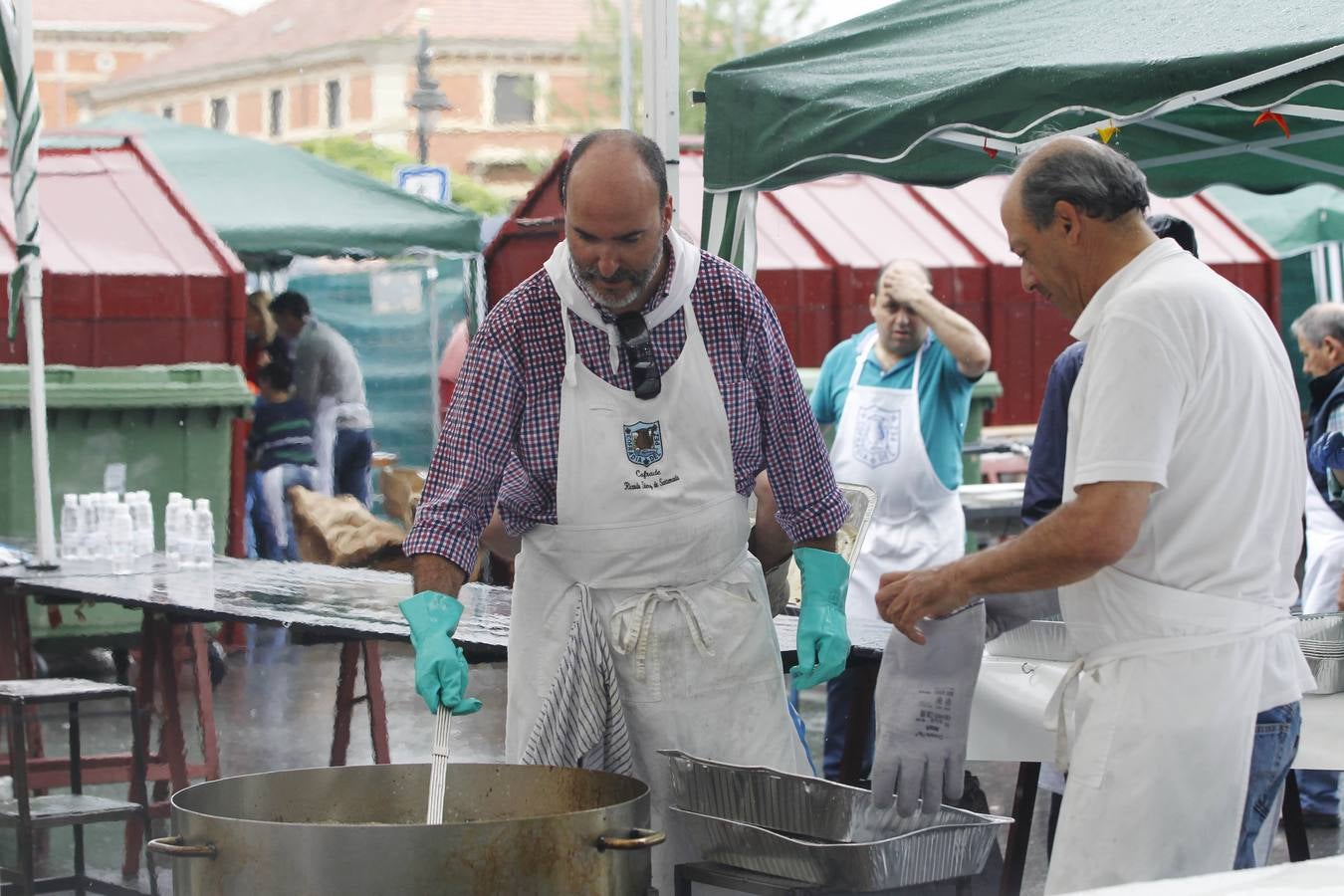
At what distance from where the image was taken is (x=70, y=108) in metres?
69.0

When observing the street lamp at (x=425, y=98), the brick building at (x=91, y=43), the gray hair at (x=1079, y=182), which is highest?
the brick building at (x=91, y=43)

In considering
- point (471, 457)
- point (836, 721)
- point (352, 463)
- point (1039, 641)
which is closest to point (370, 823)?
point (471, 457)

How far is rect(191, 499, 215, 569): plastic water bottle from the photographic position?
264 inches

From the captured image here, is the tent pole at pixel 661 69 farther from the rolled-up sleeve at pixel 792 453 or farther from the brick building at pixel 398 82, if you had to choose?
the brick building at pixel 398 82

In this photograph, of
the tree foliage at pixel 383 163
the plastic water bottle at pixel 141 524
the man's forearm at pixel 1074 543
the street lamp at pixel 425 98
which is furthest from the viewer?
the tree foliage at pixel 383 163

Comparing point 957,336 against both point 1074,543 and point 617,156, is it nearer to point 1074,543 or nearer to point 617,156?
point 617,156

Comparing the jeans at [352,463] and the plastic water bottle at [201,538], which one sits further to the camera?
the jeans at [352,463]

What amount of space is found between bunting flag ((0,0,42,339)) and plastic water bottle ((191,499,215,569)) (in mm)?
978

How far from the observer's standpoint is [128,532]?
22.9 ft

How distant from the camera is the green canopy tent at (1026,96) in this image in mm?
4383

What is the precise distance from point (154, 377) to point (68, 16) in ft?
224

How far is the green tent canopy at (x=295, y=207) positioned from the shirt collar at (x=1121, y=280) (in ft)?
30.1

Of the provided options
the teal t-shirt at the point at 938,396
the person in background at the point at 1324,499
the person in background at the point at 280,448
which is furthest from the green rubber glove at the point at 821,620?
the person in background at the point at 280,448

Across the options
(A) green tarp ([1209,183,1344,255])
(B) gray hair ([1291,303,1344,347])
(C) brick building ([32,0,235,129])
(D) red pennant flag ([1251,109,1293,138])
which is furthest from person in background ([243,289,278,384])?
(C) brick building ([32,0,235,129])
